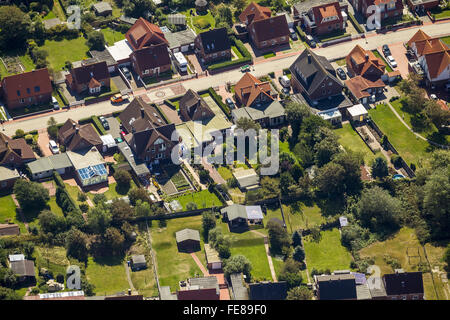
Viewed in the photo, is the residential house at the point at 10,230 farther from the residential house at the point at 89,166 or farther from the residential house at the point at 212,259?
the residential house at the point at 212,259

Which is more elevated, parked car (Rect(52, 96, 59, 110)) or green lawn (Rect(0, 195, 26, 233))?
parked car (Rect(52, 96, 59, 110))

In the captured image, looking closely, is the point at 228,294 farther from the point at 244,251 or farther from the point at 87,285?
the point at 87,285

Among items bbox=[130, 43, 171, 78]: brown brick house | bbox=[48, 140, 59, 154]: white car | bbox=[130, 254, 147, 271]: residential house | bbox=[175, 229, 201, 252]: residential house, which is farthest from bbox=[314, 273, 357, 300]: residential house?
bbox=[130, 43, 171, 78]: brown brick house

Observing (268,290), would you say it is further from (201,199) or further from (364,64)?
(364,64)

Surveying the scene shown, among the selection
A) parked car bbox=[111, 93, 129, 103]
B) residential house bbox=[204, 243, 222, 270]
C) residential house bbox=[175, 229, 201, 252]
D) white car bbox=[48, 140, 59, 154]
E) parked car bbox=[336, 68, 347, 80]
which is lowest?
residential house bbox=[204, 243, 222, 270]

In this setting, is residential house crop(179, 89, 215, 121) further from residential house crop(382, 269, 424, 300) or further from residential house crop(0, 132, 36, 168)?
residential house crop(382, 269, 424, 300)
